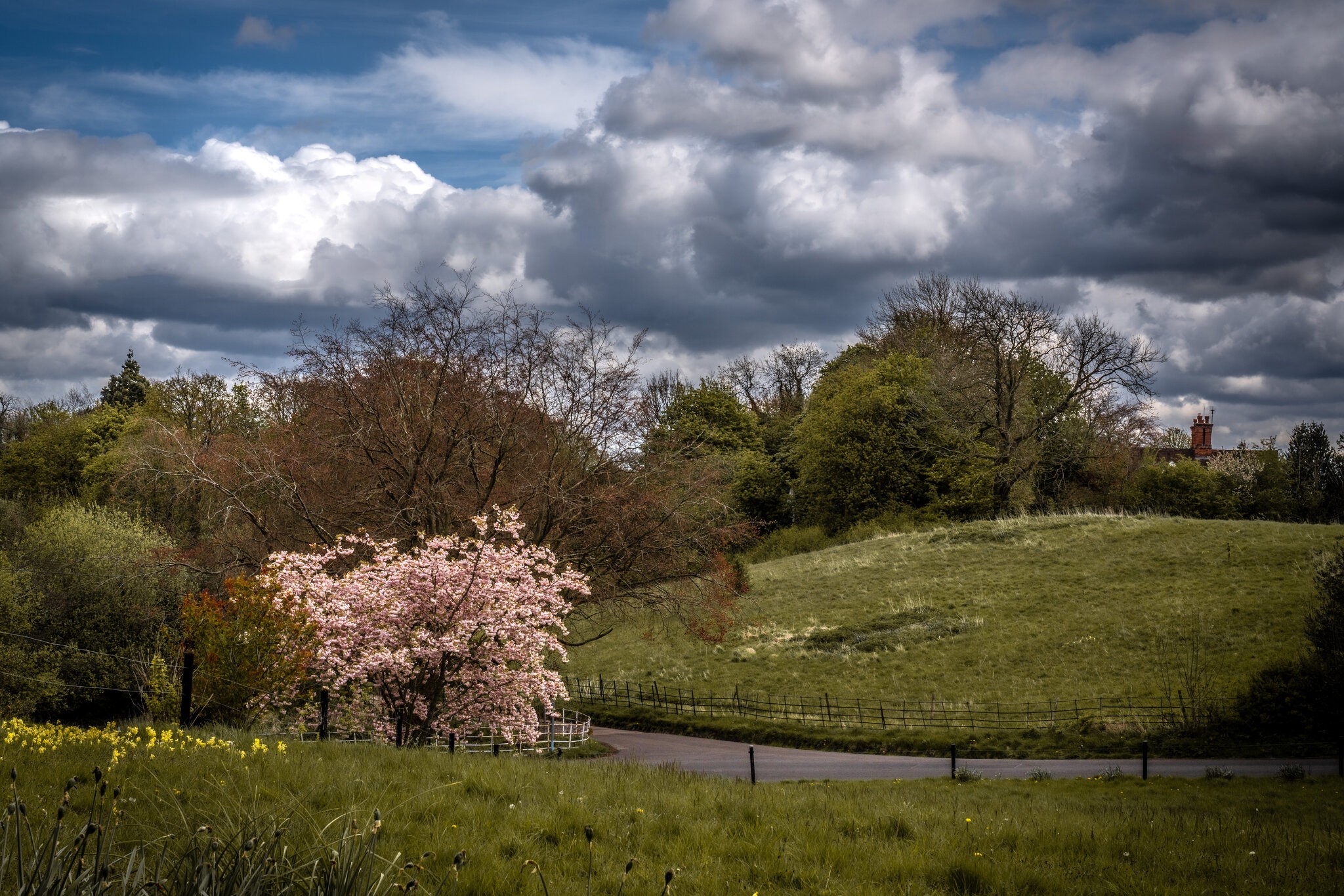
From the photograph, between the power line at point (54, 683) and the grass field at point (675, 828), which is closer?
the grass field at point (675, 828)

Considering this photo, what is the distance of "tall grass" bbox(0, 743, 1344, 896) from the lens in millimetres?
6574

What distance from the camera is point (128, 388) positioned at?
69062mm

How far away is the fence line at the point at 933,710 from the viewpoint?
2658 cm

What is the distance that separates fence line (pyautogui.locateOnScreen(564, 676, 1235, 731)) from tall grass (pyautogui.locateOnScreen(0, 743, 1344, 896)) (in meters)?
17.7

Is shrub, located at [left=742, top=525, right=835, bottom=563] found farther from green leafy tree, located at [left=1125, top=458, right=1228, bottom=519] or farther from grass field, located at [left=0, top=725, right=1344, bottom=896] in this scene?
grass field, located at [left=0, top=725, right=1344, bottom=896]

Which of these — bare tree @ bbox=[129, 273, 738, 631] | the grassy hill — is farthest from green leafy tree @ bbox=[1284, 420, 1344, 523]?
bare tree @ bbox=[129, 273, 738, 631]

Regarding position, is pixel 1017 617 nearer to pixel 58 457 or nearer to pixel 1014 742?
pixel 1014 742

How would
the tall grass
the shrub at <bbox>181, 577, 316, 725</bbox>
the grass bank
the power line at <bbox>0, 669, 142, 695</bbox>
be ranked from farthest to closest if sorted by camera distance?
1. the power line at <bbox>0, 669, 142, 695</bbox>
2. the grass bank
3. the shrub at <bbox>181, 577, 316, 725</bbox>
4. the tall grass

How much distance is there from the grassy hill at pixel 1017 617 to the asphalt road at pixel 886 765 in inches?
147

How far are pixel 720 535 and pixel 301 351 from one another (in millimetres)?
12533

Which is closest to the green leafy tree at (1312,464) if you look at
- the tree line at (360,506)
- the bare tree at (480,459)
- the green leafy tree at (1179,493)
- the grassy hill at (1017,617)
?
the green leafy tree at (1179,493)

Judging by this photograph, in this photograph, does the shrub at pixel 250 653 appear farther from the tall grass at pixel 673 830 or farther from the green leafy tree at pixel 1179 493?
the green leafy tree at pixel 1179 493

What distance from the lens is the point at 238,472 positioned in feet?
81.0

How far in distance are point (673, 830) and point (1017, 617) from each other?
34.6 m
